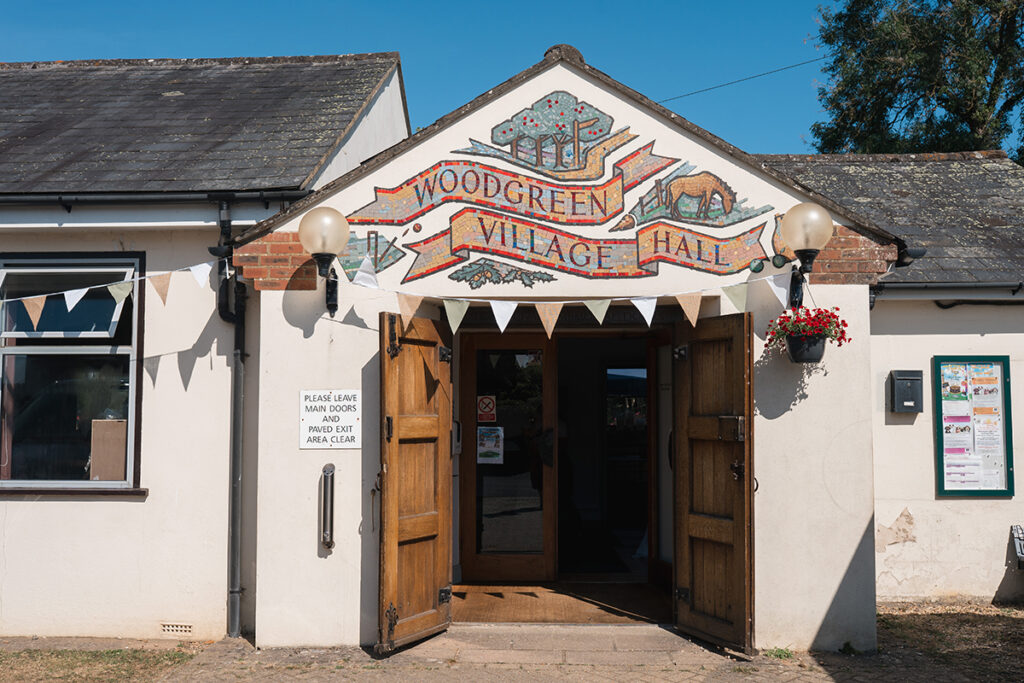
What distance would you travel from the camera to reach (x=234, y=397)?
259 inches

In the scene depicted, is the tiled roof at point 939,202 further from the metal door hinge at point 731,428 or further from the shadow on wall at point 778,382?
the metal door hinge at point 731,428

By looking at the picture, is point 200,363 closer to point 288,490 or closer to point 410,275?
point 288,490

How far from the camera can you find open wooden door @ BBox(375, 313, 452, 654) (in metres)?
5.82

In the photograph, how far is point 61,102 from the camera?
8781 millimetres

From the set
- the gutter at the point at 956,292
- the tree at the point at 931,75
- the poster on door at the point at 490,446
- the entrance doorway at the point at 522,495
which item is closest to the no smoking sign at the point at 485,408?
the entrance doorway at the point at 522,495

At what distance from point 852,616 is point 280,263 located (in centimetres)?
489

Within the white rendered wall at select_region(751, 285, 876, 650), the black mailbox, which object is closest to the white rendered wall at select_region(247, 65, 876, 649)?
the white rendered wall at select_region(751, 285, 876, 650)

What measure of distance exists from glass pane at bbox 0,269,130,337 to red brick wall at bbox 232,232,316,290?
135 centimetres

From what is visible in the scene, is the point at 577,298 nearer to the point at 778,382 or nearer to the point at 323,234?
the point at 778,382

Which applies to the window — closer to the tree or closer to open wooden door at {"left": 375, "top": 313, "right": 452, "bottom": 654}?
open wooden door at {"left": 375, "top": 313, "right": 452, "bottom": 654}

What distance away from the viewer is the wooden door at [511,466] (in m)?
7.92

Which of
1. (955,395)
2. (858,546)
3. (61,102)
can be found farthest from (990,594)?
(61,102)

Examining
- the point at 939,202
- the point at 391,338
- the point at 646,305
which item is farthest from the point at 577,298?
the point at 939,202

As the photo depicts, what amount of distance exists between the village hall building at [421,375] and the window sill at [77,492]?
2cm
